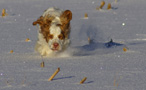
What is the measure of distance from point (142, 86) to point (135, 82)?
10.1 inches

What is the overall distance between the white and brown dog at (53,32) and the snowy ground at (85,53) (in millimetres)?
199

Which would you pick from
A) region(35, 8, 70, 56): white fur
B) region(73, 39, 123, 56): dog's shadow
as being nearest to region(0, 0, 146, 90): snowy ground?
region(73, 39, 123, 56): dog's shadow

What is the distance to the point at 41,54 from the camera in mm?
8086

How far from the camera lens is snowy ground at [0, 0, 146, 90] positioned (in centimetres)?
562

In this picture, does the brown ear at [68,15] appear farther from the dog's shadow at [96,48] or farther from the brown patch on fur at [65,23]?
the dog's shadow at [96,48]

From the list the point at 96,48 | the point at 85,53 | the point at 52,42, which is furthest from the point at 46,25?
the point at 96,48

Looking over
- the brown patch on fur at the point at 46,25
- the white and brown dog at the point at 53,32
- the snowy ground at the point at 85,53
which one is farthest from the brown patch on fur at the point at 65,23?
the snowy ground at the point at 85,53

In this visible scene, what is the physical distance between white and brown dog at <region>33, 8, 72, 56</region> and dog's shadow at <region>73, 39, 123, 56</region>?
1.33 feet

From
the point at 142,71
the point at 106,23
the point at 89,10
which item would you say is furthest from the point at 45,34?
the point at 89,10

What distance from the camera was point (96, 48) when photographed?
888cm

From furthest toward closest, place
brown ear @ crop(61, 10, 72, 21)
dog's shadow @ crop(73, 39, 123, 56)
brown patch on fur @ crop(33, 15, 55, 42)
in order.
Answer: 1. dog's shadow @ crop(73, 39, 123, 56)
2. brown ear @ crop(61, 10, 72, 21)
3. brown patch on fur @ crop(33, 15, 55, 42)

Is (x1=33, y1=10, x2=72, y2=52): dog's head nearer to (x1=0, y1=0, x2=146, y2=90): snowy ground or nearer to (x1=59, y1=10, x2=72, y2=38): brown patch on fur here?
(x1=59, y1=10, x2=72, y2=38): brown patch on fur

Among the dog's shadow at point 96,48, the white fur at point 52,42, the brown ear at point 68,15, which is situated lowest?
the dog's shadow at point 96,48

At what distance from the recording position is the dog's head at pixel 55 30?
25.6 ft
